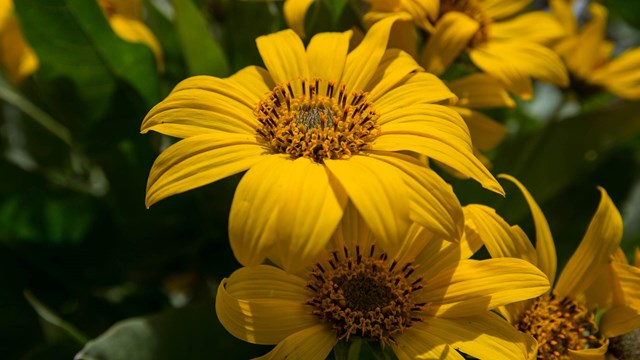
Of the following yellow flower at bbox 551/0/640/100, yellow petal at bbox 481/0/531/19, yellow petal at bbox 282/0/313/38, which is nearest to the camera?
yellow petal at bbox 282/0/313/38

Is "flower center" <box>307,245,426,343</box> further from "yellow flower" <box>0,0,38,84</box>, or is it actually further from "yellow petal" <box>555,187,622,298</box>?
"yellow flower" <box>0,0,38,84</box>

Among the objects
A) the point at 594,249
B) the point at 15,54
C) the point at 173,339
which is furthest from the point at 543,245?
the point at 15,54

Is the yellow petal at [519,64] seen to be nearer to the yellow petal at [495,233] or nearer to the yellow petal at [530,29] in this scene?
the yellow petal at [530,29]

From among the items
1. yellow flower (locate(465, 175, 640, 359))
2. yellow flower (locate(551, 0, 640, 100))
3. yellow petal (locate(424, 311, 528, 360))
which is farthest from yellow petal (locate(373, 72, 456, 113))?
yellow flower (locate(551, 0, 640, 100))

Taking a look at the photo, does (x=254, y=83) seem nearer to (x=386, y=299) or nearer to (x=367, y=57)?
(x=367, y=57)

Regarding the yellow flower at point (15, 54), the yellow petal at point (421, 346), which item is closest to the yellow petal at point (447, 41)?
the yellow petal at point (421, 346)

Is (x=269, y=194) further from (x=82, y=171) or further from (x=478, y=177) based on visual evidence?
(x=82, y=171)
